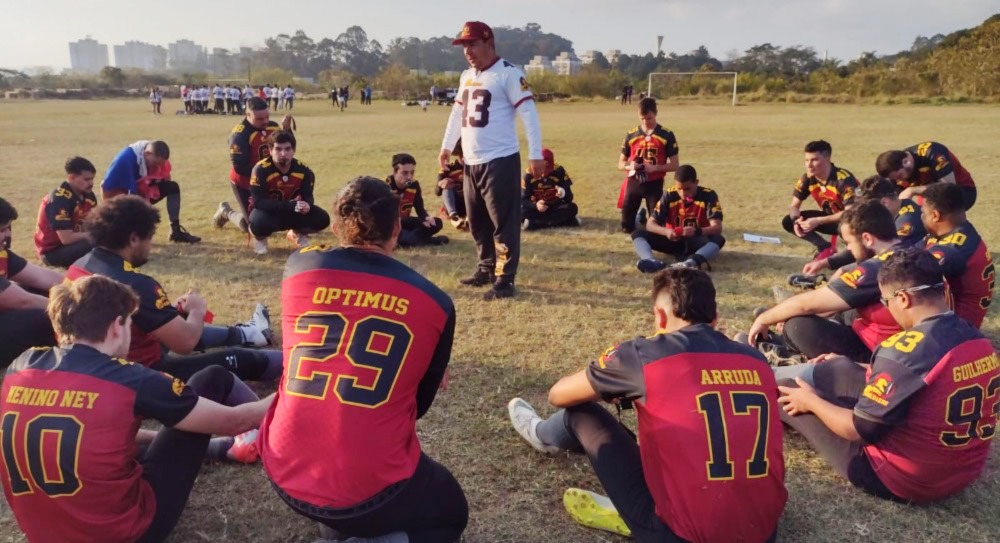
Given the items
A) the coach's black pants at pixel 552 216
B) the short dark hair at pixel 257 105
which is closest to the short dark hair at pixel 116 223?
the short dark hair at pixel 257 105

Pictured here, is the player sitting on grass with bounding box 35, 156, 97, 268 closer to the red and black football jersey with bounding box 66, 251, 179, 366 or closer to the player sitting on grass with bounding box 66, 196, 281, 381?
the player sitting on grass with bounding box 66, 196, 281, 381

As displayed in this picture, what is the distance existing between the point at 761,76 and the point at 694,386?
6521 centimetres

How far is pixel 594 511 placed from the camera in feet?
10.7

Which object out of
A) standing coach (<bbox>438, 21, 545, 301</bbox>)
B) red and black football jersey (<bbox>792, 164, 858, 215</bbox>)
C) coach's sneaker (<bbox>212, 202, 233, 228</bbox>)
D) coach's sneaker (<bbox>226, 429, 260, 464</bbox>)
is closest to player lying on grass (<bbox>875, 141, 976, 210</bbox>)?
red and black football jersey (<bbox>792, 164, 858, 215</bbox>)

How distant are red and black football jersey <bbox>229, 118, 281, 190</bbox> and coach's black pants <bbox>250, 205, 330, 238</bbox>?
0.82 meters

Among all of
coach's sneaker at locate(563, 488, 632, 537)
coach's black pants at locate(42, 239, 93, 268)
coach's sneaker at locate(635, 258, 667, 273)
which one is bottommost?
coach's sneaker at locate(563, 488, 632, 537)

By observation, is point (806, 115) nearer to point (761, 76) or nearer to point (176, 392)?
point (761, 76)

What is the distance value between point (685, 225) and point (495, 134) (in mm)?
2689

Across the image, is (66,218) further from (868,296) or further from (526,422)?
(868,296)

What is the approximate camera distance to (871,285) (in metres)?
4.08

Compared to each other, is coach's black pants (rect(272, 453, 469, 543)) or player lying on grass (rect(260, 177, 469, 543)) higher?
player lying on grass (rect(260, 177, 469, 543))

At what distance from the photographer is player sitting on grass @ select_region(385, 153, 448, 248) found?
27.7 feet

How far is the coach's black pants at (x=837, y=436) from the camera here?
3428mm

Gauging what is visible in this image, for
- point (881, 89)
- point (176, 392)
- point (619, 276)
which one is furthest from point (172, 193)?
point (881, 89)
